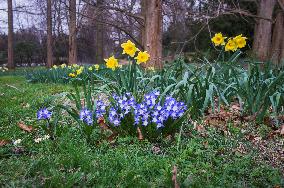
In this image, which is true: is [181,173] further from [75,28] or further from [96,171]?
[75,28]

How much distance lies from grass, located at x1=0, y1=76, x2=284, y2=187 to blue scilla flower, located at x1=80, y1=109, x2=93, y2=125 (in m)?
0.17

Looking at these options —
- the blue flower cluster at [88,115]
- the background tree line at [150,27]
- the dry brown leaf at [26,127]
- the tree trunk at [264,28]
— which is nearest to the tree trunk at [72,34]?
the background tree line at [150,27]

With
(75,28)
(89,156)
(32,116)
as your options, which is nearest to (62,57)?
(75,28)

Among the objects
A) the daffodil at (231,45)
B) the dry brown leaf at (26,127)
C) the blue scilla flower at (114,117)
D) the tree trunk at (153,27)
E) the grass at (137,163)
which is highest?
the tree trunk at (153,27)

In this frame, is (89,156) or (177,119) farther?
(177,119)

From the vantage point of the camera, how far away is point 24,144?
9.51ft

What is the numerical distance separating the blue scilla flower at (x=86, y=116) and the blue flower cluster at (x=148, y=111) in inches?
7.0

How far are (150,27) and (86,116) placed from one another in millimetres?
4733

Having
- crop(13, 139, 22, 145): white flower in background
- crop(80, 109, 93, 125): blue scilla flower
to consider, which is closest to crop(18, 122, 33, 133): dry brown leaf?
crop(13, 139, 22, 145): white flower in background

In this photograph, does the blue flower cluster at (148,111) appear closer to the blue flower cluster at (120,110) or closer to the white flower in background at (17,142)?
the blue flower cluster at (120,110)

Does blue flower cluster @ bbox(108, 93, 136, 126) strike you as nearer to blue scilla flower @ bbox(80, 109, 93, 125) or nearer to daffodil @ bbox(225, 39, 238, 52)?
blue scilla flower @ bbox(80, 109, 93, 125)

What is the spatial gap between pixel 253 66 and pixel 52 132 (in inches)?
88.2

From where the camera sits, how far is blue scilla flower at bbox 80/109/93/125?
2.89m

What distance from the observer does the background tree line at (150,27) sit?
7375mm
